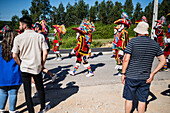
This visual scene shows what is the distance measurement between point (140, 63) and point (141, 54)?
0.16 meters

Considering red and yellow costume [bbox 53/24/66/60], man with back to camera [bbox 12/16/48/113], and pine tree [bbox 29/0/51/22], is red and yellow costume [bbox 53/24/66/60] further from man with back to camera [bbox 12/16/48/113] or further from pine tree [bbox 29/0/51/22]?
pine tree [bbox 29/0/51/22]

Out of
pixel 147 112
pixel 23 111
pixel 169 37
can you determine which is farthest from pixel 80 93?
pixel 169 37

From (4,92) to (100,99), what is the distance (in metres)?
2.21

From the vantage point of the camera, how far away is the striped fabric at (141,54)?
7.98 feet

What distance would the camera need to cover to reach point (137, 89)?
2682 millimetres

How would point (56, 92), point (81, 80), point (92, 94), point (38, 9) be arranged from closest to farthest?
point (92, 94) < point (56, 92) < point (81, 80) < point (38, 9)

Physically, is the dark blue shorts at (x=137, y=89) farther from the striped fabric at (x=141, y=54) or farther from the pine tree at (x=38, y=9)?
the pine tree at (x=38, y=9)

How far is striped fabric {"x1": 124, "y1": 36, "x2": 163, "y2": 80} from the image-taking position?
2432 millimetres

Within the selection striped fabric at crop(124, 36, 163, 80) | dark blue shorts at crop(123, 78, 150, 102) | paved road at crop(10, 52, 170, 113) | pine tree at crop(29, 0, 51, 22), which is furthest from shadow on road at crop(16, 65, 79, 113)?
pine tree at crop(29, 0, 51, 22)

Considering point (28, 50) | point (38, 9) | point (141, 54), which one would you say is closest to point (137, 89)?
point (141, 54)

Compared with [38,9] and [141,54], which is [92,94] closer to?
[141,54]

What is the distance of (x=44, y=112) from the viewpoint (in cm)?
323

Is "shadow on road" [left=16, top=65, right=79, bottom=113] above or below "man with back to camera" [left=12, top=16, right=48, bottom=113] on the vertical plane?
below

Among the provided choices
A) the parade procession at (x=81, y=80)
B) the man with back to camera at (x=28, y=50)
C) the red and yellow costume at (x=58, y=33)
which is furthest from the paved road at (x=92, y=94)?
→ the red and yellow costume at (x=58, y=33)
